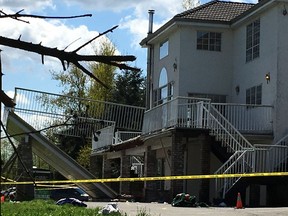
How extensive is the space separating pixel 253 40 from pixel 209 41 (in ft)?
9.37

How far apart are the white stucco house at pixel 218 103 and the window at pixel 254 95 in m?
0.04

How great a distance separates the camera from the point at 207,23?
30344mm

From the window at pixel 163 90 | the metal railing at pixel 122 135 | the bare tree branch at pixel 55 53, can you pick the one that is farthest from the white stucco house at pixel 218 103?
the bare tree branch at pixel 55 53

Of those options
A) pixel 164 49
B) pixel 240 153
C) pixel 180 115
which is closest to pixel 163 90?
pixel 164 49

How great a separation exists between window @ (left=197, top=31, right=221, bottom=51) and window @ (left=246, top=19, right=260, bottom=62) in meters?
2.05

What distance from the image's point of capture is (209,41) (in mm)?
30875

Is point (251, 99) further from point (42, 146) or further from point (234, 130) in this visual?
point (42, 146)

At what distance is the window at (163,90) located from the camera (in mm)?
32312

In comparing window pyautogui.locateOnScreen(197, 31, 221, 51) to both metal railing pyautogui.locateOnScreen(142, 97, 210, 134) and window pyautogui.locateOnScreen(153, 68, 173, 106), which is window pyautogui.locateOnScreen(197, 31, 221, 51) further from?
metal railing pyautogui.locateOnScreen(142, 97, 210, 134)

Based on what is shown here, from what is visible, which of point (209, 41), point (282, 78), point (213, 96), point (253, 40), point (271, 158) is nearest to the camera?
point (271, 158)

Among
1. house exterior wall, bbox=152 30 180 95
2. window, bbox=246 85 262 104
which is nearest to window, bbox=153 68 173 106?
house exterior wall, bbox=152 30 180 95

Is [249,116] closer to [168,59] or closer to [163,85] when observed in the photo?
[168,59]

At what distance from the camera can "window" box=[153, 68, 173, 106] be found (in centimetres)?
3231

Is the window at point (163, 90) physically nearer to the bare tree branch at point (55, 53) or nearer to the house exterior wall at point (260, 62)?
the house exterior wall at point (260, 62)
